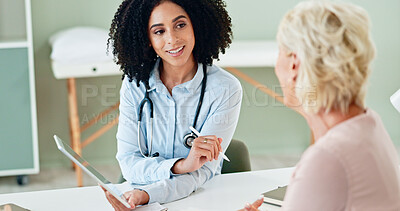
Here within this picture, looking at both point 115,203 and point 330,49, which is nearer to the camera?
point 330,49

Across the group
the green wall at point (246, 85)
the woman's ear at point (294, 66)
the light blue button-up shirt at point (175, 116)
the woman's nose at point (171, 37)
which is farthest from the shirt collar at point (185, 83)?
the green wall at point (246, 85)

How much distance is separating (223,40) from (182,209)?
0.74m

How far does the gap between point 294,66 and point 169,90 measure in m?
0.86

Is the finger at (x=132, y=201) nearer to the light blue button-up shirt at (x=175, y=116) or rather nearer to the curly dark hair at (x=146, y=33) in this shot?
the light blue button-up shirt at (x=175, y=116)

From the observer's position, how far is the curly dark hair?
191cm

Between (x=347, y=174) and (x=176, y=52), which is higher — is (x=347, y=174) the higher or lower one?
the lower one

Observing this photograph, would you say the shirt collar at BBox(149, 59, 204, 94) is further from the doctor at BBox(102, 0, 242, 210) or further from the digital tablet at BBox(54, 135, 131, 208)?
the digital tablet at BBox(54, 135, 131, 208)

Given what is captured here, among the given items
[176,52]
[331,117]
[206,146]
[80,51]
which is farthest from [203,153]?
[80,51]

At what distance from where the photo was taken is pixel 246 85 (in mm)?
3883

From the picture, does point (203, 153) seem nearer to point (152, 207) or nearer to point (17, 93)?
point (152, 207)

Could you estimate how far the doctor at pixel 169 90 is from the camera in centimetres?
180

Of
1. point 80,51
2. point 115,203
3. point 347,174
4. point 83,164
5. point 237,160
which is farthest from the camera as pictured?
point 80,51

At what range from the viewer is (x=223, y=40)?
2.02 m

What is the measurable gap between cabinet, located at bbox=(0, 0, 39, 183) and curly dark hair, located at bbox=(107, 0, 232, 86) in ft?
4.51
